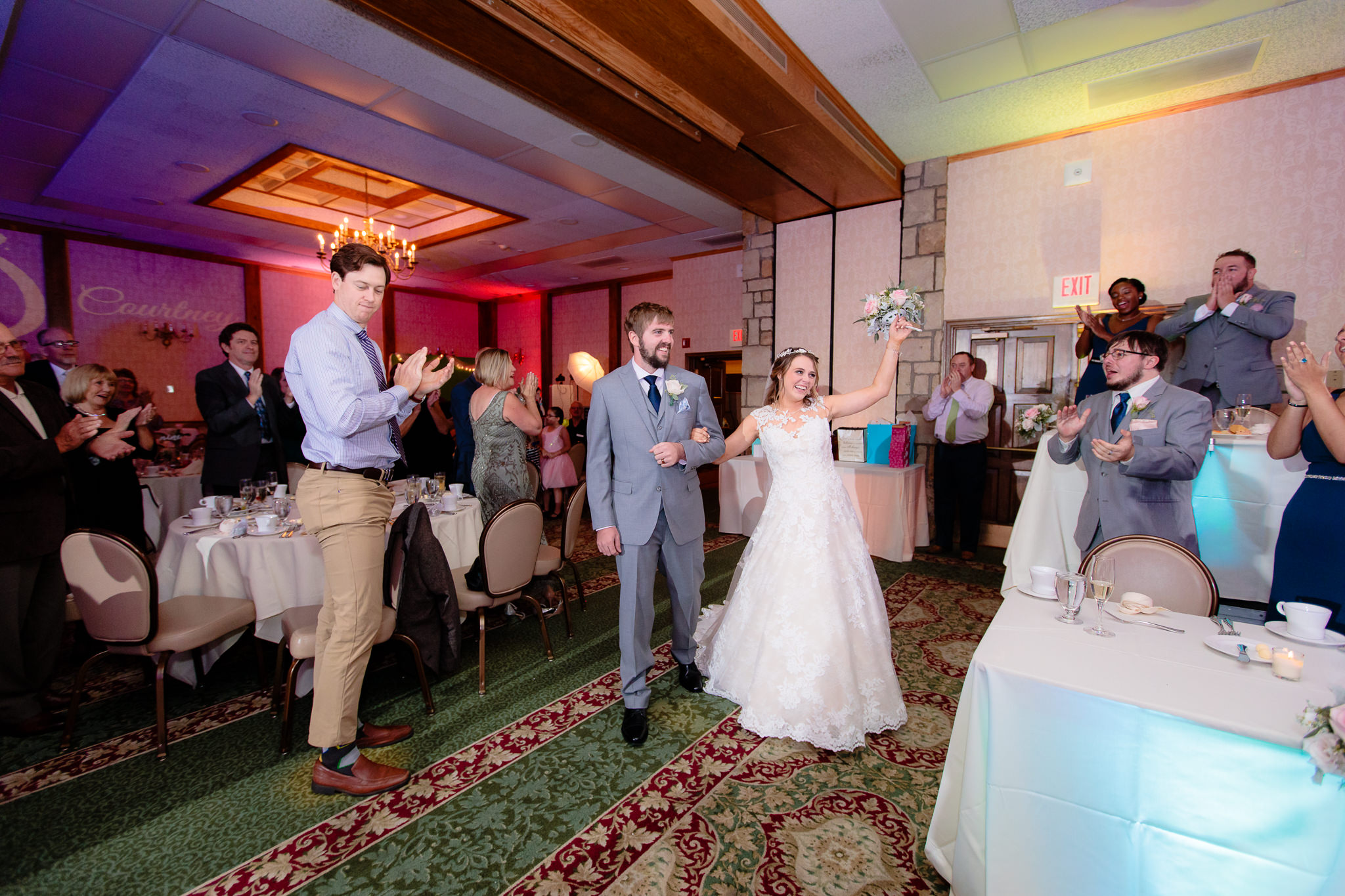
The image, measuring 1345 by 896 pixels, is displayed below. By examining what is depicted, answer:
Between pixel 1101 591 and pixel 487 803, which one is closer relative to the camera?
pixel 1101 591

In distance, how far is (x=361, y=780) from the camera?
2232 mm

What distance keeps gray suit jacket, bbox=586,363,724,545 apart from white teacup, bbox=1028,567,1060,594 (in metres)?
1.26

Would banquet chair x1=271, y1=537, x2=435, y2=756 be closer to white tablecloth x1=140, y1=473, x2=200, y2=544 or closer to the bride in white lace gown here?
the bride in white lace gown

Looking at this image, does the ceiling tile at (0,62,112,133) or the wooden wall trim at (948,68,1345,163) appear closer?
the ceiling tile at (0,62,112,133)

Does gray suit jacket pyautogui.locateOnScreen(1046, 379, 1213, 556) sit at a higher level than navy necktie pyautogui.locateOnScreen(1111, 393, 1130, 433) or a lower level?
lower

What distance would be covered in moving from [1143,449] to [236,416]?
556 centimetres

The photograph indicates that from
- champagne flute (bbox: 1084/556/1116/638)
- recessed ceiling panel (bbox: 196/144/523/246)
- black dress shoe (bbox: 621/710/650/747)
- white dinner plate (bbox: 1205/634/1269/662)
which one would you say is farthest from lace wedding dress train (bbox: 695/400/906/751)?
recessed ceiling panel (bbox: 196/144/523/246)

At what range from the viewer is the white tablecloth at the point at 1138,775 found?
3.78ft

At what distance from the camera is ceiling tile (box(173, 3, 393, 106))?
3.70 meters

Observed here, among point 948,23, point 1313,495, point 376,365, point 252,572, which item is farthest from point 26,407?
point 948,23

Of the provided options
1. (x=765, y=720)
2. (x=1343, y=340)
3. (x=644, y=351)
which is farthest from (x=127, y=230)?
(x=1343, y=340)

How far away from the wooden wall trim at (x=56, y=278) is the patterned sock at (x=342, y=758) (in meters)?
9.80

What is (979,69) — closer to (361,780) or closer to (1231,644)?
(1231,644)

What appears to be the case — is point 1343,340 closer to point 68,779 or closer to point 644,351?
point 644,351
